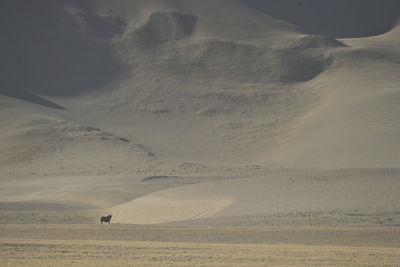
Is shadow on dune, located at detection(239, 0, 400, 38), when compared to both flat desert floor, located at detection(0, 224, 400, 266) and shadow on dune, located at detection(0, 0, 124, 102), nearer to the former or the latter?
shadow on dune, located at detection(0, 0, 124, 102)

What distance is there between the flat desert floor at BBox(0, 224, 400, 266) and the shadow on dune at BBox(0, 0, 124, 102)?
58089 millimetres

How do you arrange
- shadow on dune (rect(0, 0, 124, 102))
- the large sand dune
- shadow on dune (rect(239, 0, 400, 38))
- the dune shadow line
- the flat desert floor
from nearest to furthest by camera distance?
the flat desert floor, the large sand dune, the dune shadow line, shadow on dune (rect(0, 0, 124, 102)), shadow on dune (rect(239, 0, 400, 38))

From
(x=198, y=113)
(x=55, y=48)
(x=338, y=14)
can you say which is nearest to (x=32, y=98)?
(x=55, y=48)

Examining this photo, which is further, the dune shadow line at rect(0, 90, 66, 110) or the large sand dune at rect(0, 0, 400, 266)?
the dune shadow line at rect(0, 90, 66, 110)

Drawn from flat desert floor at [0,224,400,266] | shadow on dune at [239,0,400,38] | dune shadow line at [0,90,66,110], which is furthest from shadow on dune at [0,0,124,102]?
flat desert floor at [0,224,400,266]

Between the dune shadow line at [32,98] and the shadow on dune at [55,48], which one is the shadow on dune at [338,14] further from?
the dune shadow line at [32,98]

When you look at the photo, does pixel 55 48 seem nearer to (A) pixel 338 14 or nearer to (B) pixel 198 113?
(B) pixel 198 113

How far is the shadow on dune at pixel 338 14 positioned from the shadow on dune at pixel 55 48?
1172 inches

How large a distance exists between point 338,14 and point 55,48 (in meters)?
52.4

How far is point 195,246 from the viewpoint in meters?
17.1

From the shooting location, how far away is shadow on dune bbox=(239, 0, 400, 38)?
111 m

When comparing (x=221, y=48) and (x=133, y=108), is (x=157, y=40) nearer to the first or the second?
(x=221, y=48)

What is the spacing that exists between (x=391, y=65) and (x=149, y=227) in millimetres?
63125

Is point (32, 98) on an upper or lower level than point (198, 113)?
upper
